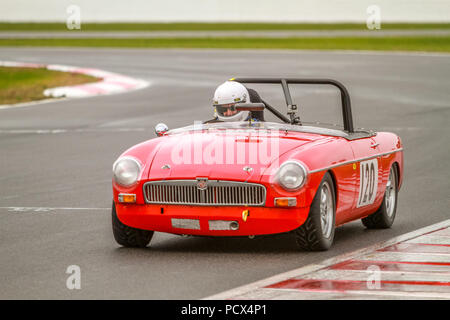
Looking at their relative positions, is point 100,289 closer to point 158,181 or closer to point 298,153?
point 158,181

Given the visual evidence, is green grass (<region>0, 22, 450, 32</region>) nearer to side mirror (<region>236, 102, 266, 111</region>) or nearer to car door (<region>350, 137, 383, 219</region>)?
car door (<region>350, 137, 383, 219</region>)

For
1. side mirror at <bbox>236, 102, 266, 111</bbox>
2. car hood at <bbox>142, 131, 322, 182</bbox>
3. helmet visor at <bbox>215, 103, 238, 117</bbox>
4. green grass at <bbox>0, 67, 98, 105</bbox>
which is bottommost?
green grass at <bbox>0, 67, 98, 105</bbox>

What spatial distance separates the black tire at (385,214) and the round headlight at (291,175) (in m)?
1.63

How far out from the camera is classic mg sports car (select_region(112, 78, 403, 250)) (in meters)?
7.53

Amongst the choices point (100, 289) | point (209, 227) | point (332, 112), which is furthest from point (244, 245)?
point (332, 112)

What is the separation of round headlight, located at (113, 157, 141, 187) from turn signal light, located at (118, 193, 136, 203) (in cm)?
7

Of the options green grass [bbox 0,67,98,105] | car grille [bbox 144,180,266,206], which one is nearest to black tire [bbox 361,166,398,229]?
car grille [bbox 144,180,266,206]

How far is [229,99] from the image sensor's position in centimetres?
872

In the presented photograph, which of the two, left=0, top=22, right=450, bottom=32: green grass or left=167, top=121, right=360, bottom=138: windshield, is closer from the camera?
left=167, top=121, right=360, bottom=138: windshield

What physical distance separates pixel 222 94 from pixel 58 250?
6.01 feet

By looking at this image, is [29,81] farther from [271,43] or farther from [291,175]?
[291,175]

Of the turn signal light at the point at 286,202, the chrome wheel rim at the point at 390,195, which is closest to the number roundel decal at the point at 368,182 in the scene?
the chrome wheel rim at the point at 390,195

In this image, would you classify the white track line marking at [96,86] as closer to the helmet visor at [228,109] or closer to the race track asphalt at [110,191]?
the race track asphalt at [110,191]

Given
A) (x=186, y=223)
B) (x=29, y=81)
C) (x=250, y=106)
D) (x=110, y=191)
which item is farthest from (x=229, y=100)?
(x=29, y=81)
